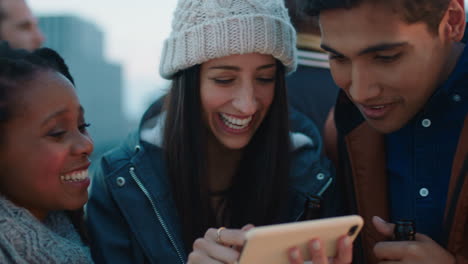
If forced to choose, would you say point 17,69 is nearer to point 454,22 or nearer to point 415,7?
point 415,7

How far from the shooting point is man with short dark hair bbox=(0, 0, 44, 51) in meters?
3.61

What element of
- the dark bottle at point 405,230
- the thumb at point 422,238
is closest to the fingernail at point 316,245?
the dark bottle at point 405,230

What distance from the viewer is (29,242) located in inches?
67.8

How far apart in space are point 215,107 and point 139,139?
1.28ft

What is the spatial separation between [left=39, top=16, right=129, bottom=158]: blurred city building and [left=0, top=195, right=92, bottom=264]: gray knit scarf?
3530cm

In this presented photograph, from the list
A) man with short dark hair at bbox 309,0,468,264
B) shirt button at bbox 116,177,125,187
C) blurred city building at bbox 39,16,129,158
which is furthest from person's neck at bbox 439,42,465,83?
blurred city building at bbox 39,16,129,158

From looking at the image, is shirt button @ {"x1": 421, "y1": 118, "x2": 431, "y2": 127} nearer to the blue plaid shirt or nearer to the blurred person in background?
the blue plaid shirt

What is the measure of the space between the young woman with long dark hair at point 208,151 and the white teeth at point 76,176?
0.29 metres

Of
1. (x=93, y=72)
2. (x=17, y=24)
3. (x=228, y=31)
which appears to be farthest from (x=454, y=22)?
(x=93, y=72)

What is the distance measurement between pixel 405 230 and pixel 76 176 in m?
1.18

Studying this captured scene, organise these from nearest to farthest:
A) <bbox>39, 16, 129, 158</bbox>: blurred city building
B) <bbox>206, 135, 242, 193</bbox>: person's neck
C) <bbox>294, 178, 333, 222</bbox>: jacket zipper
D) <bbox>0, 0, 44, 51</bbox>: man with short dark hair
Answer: <bbox>294, 178, 333, 222</bbox>: jacket zipper, <bbox>206, 135, 242, 193</bbox>: person's neck, <bbox>0, 0, 44, 51</bbox>: man with short dark hair, <bbox>39, 16, 129, 158</bbox>: blurred city building

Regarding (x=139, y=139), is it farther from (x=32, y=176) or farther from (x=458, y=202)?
(x=458, y=202)

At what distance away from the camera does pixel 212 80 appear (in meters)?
2.34

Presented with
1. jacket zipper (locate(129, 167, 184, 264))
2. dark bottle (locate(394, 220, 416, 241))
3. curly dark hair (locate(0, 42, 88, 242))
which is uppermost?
curly dark hair (locate(0, 42, 88, 242))
